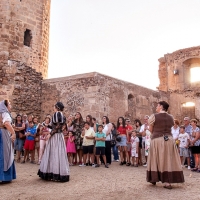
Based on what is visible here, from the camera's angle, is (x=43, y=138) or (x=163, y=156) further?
(x=43, y=138)

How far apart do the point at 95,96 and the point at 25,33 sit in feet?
22.0

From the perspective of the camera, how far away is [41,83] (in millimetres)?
14062

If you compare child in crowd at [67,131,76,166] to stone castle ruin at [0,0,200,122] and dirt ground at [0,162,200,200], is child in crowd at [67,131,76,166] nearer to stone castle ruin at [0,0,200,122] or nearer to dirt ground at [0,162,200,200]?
dirt ground at [0,162,200,200]

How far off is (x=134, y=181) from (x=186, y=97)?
48.0ft

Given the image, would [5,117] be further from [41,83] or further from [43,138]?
[41,83]

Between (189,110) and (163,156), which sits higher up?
(189,110)

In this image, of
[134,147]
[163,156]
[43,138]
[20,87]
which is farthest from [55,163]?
[20,87]

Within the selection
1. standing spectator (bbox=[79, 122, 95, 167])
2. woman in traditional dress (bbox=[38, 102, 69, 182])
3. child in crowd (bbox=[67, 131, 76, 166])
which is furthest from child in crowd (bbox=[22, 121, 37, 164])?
woman in traditional dress (bbox=[38, 102, 69, 182])

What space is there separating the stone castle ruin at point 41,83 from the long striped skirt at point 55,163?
589 centimetres

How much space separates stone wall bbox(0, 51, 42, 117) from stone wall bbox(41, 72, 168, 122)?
0.44 meters

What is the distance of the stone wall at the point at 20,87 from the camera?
42.6 ft

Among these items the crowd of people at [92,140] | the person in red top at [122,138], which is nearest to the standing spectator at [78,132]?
the crowd of people at [92,140]

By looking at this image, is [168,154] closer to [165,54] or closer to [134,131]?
[134,131]

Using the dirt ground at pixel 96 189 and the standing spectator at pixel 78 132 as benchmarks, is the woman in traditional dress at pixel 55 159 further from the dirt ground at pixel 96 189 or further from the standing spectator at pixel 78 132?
the standing spectator at pixel 78 132
